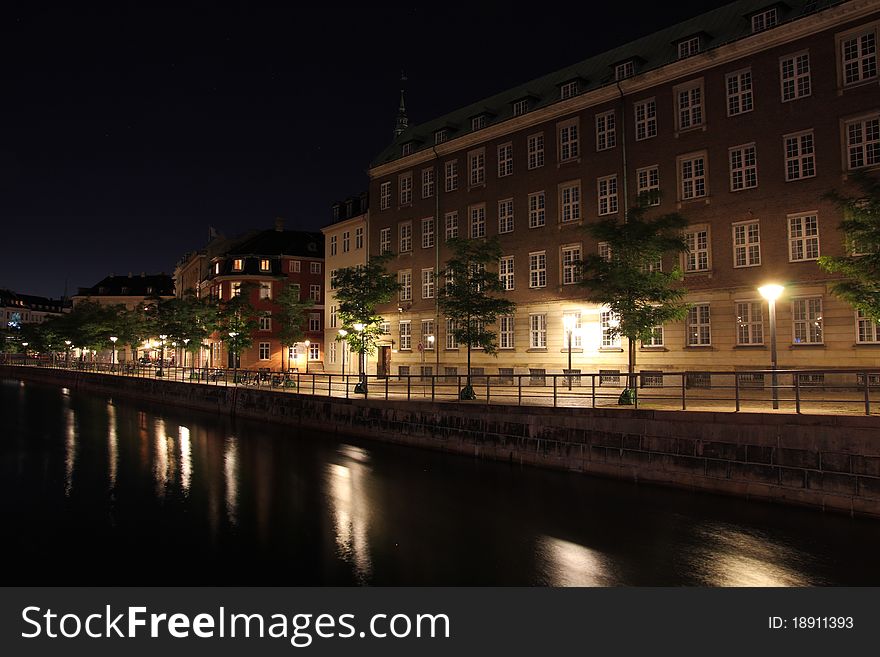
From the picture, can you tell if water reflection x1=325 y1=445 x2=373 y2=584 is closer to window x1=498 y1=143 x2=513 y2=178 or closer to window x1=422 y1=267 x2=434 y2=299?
window x1=422 y1=267 x2=434 y2=299

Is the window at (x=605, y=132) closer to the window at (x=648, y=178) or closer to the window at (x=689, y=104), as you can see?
the window at (x=648, y=178)

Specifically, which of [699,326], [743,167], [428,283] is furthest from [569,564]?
[428,283]

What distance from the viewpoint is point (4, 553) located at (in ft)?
38.1

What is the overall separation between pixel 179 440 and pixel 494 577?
19.8m

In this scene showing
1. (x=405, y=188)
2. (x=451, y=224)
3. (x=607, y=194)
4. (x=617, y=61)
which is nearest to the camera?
(x=607, y=194)

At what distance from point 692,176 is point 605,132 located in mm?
5751

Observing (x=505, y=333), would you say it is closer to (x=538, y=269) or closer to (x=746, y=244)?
(x=538, y=269)

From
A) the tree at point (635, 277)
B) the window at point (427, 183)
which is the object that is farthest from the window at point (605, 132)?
the window at point (427, 183)

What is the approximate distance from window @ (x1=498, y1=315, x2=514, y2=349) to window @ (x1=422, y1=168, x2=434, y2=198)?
11.4 m

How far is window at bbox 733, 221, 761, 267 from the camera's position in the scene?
27391mm

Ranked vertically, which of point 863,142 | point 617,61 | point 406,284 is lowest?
point 406,284

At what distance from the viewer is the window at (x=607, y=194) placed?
32688 mm

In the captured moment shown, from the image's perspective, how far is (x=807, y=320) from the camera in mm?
25531
